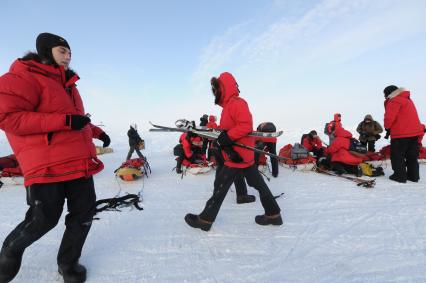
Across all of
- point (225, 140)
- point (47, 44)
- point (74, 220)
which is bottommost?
point (74, 220)

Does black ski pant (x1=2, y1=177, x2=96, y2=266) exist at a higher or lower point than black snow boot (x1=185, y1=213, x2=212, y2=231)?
higher

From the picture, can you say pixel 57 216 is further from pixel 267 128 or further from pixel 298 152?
pixel 298 152

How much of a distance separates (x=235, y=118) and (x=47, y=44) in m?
1.88

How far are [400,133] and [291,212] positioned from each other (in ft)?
10.8

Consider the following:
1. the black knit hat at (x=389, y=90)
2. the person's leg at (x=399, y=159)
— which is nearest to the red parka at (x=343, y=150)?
the person's leg at (x=399, y=159)

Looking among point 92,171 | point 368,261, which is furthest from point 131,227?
point 368,261

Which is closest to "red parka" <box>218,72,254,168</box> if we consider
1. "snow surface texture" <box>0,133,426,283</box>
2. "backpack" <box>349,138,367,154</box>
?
"snow surface texture" <box>0,133,426,283</box>

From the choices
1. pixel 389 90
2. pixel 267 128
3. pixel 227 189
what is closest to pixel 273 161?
pixel 267 128

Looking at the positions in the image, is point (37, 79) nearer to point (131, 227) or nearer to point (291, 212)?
point (131, 227)

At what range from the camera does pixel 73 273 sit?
2117 millimetres

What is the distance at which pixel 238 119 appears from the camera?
10.00ft

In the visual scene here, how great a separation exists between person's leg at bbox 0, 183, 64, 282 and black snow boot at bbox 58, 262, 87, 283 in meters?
0.32

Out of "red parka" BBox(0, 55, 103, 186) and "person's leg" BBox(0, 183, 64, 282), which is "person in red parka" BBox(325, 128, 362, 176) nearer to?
"red parka" BBox(0, 55, 103, 186)

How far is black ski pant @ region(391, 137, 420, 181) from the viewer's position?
5375 mm
